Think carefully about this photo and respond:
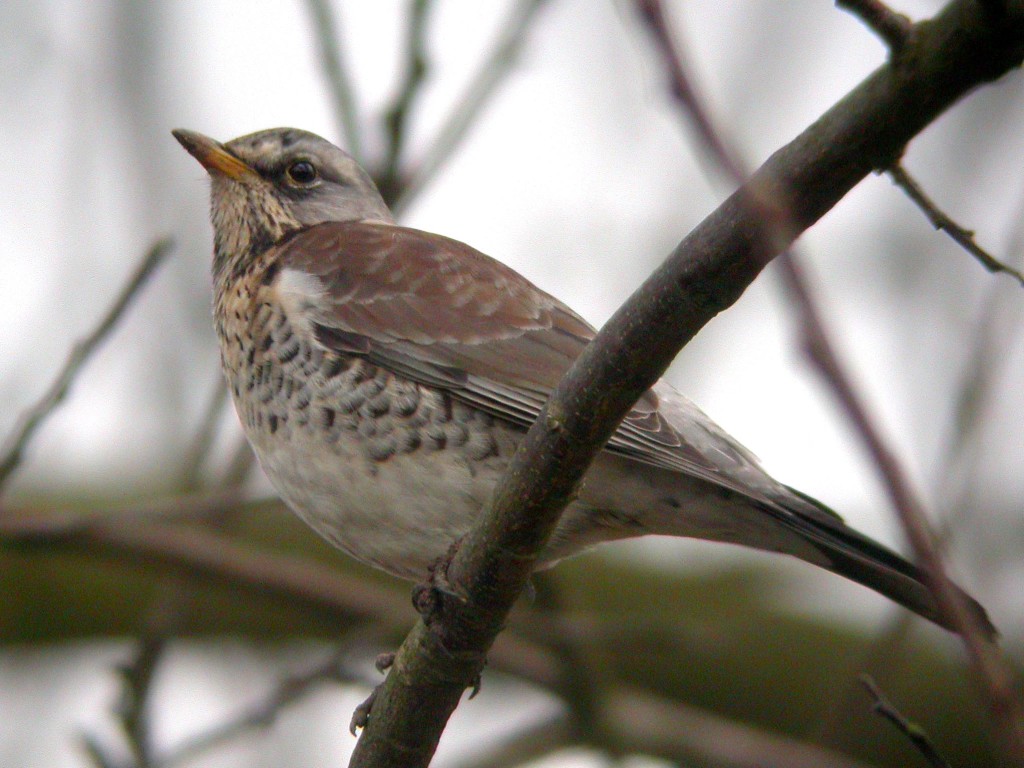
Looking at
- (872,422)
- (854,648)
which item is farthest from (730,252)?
(854,648)

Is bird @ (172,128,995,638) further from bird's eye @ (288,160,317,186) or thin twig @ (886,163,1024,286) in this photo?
thin twig @ (886,163,1024,286)

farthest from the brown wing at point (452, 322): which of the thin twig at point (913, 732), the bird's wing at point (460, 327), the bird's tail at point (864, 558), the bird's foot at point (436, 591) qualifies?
the thin twig at point (913, 732)

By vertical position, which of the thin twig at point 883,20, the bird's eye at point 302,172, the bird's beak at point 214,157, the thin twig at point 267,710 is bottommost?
the thin twig at point 267,710

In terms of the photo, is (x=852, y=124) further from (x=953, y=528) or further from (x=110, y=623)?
(x=110, y=623)

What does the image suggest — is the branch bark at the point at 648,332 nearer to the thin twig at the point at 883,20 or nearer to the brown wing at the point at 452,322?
the thin twig at the point at 883,20

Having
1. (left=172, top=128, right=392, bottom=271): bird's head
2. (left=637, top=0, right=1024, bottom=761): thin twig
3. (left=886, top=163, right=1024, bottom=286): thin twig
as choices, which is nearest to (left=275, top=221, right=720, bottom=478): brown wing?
(left=172, top=128, right=392, bottom=271): bird's head

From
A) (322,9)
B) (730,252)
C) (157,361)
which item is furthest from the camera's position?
(157,361)

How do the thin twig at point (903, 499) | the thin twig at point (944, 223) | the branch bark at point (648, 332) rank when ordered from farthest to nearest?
the thin twig at point (944, 223) < the branch bark at point (648, 332) < the thin twig at point (903, 499)

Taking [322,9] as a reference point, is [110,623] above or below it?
below
